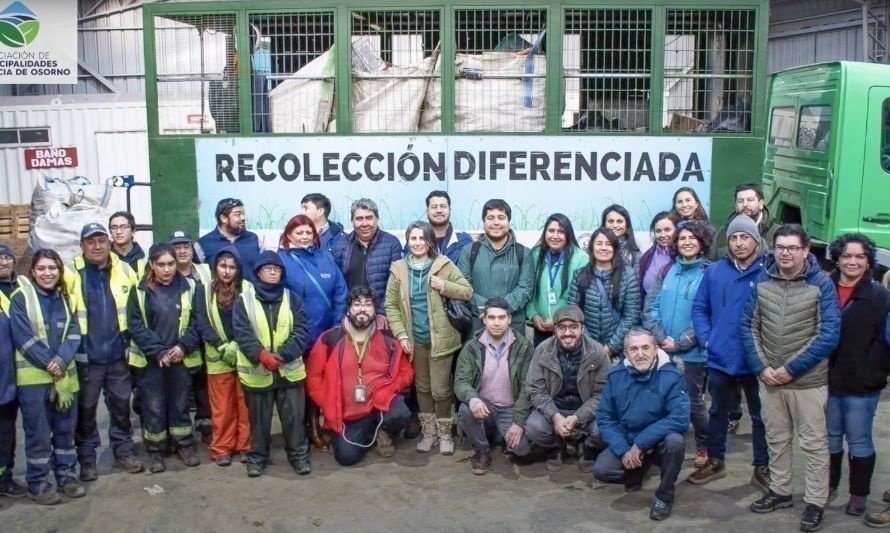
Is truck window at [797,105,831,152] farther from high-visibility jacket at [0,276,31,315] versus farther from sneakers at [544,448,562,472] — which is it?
high-visibility jacket at [0,276,31,315]

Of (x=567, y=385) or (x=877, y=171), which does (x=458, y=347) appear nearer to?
(x=567, y=385)

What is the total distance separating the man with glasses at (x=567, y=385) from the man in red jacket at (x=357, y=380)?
104cm

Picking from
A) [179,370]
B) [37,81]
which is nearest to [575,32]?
[179,370]

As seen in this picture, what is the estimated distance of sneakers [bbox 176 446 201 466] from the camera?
624 cm

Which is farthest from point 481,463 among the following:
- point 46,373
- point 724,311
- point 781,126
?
point 781,126

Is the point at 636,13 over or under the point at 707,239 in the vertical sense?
over

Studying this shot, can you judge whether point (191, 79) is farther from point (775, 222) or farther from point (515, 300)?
point (775, 222)

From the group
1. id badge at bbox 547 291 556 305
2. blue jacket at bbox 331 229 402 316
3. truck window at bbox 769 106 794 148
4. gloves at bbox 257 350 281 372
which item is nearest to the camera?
gloves at bbox 257 350 281 372

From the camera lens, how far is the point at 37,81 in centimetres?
1909

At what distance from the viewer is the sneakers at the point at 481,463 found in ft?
20.0

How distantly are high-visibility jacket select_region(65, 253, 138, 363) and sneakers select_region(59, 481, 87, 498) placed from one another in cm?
78

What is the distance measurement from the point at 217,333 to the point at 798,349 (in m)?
3.68

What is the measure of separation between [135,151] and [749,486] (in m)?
13.9

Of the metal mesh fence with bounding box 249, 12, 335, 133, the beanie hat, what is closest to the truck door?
the beanie hat
